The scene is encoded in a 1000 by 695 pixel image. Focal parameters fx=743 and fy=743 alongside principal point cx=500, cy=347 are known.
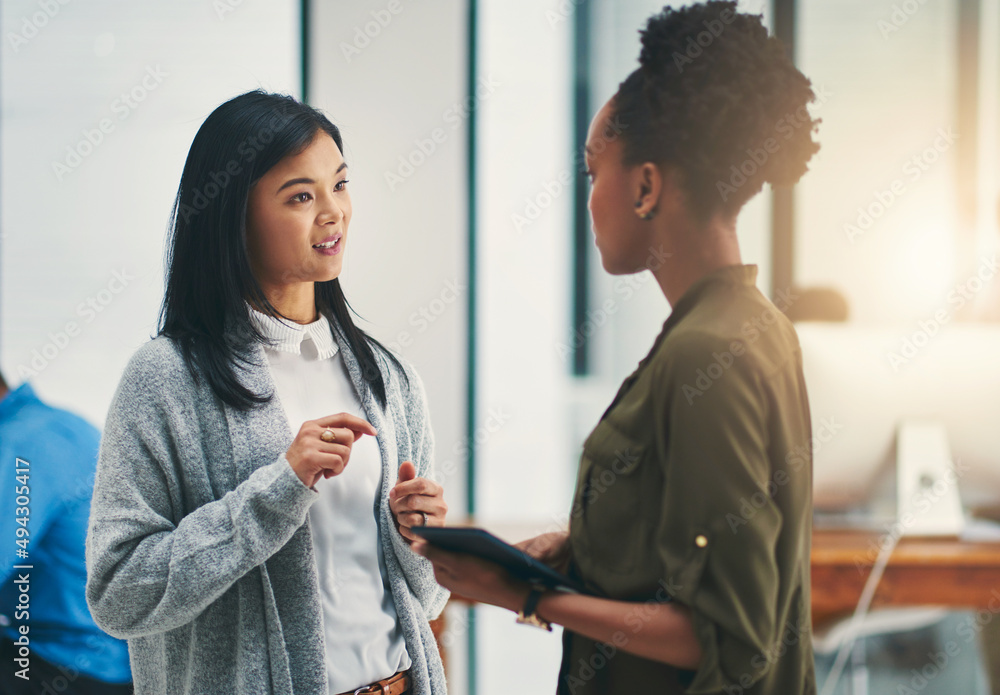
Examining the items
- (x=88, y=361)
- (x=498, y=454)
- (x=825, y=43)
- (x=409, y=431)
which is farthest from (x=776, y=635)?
(x=825, y=43)

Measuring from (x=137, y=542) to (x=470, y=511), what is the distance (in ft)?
7.08

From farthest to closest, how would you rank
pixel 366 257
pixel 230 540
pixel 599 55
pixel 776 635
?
pixel 599 55
pixel 366 257
pixel 230 540
pixel 776 635

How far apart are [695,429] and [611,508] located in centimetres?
16

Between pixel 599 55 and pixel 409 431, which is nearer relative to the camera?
pixel 409 431

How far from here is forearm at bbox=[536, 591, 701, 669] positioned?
2.59 ft

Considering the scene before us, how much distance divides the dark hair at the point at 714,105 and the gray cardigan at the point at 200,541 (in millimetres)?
619

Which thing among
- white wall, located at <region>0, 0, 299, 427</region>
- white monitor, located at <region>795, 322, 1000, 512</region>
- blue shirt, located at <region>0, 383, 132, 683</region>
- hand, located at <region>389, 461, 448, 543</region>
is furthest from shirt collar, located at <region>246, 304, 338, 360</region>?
white wall, located at <region>0, 0, 299, 427</region>

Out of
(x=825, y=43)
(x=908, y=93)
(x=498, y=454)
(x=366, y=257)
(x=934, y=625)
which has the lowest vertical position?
(x=934, y=625)

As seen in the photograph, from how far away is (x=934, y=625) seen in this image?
3.16 meters

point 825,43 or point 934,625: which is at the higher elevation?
point 825,43

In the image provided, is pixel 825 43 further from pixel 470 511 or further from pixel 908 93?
pixel 470 511

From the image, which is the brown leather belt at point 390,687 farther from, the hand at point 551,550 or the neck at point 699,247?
the neck at point 699,247

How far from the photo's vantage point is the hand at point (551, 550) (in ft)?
3.51

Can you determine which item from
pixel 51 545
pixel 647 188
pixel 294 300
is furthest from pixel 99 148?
pixel 647 188
